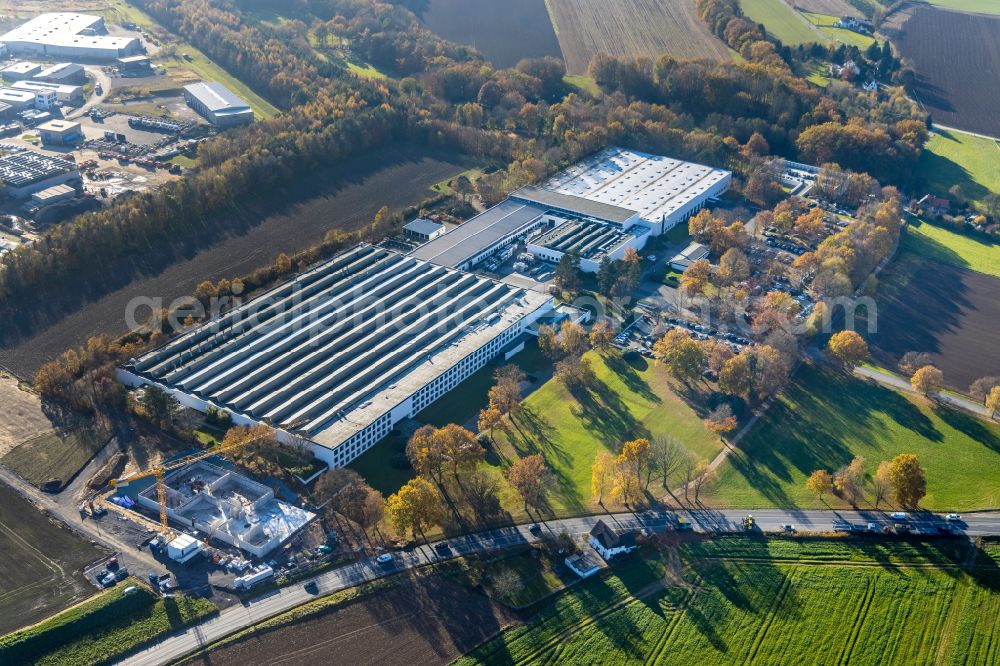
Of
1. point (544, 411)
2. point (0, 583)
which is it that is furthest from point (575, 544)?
point (0, 583)

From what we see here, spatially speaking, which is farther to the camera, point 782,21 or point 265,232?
point 782,21

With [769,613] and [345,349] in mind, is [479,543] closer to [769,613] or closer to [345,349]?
[769,613]

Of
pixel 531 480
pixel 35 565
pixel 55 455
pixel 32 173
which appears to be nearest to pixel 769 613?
pixel 531 480

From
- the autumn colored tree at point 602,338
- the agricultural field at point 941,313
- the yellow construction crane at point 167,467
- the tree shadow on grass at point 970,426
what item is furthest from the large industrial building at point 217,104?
the tree shadow on grass at point 970,426

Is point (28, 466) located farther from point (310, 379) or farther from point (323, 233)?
→ point (323, 233)

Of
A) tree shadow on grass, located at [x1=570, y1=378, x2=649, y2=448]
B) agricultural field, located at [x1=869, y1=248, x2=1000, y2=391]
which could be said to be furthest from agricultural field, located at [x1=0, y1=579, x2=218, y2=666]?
agricultural field, located at [x1=869, y1=248, x2=1000, y2=391]

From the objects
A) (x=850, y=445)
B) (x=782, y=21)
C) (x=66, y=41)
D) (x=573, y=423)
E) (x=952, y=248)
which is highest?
(x=782, y=21)

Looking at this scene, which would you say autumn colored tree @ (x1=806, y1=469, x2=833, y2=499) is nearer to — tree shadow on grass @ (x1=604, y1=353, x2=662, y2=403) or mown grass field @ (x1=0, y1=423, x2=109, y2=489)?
tree shadow on grass @ (x1=604, y1=353, x2=662, y2=403)

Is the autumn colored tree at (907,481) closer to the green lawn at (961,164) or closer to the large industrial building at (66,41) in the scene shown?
the green lawn at (961,164)
